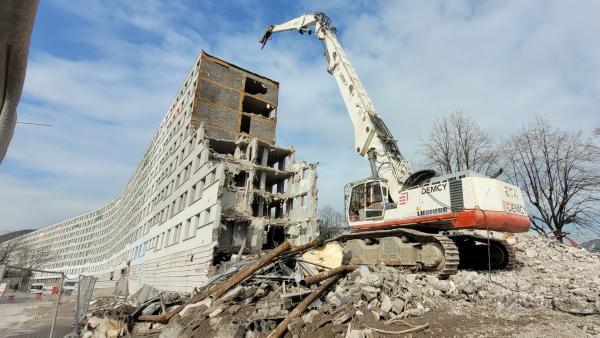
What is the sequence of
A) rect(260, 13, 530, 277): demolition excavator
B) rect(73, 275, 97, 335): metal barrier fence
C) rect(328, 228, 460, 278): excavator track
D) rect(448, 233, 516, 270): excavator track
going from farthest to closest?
rect(448, 233, 516, 270): excavator track, rect(73, 275, 97, 335): metal barrier fence, rect(260, 13, 530, 277): demolition excavator, rect(328, 228, 460, 278): excavator track

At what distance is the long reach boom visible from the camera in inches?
521

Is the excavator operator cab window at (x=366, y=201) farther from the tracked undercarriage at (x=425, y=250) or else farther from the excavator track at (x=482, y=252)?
the excavator track at (x=482, y=252)

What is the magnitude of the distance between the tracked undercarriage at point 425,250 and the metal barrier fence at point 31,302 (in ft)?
31.2

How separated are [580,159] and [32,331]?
109ft

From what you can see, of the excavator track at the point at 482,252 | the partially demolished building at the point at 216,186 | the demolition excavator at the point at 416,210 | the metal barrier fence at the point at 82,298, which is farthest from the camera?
the partially demolished building at the point at 216,186

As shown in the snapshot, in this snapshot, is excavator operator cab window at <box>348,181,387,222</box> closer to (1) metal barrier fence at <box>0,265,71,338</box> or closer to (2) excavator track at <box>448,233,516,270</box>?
(2) excavator track at <box>448,233,516,270</box>

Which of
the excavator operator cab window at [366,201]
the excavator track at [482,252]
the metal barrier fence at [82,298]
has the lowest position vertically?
the metal barrier fence at [82,298]

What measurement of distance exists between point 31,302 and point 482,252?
1504 centimetres

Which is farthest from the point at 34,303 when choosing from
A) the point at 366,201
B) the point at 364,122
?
the point at 364,122

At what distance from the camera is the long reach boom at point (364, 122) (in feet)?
43.4

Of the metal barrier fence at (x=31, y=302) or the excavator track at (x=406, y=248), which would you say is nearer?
the metal barrier fence at (x=31, y=302)

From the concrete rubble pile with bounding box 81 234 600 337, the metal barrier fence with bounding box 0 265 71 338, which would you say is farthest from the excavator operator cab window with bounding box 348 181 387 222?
the metal barrier fence with bounding box 0 265 71 338

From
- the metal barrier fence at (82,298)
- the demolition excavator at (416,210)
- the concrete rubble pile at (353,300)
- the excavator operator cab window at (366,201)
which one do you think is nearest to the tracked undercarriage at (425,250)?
the demolition excavator at (416,210)

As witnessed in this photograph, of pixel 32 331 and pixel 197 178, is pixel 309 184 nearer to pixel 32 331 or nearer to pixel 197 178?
pixel 197 178
